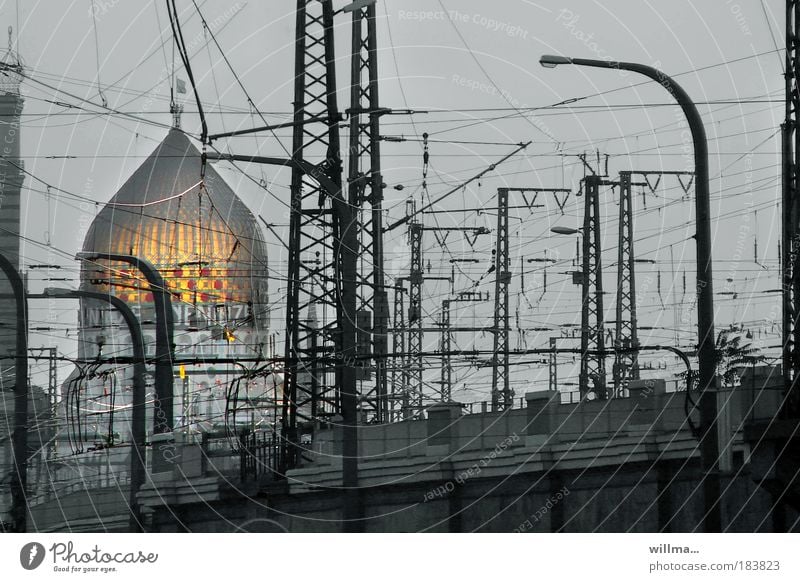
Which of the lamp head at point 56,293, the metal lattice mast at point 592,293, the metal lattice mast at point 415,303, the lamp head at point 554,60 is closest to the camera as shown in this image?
the lamp head at point 554,60

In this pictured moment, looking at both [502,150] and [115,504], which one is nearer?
[502,150]

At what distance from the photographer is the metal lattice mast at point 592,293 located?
1083 inches

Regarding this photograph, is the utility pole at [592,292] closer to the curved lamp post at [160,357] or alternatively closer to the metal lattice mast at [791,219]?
the curved lamp post at [160,357]

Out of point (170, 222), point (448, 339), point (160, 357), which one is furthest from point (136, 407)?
point (170, 222)

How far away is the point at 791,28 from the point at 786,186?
1825 millimetres

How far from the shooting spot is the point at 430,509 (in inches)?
754

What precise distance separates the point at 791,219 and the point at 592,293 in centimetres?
1335

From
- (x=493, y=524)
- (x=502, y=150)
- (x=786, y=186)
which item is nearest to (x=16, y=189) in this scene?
Answer: (x=502, y=150)

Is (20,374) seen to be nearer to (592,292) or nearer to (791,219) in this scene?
(791,219)

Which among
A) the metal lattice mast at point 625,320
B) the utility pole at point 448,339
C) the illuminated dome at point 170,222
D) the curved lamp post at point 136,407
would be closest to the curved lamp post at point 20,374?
the curved lamp post at point 136,407

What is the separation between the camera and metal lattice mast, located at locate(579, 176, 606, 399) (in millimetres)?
27500

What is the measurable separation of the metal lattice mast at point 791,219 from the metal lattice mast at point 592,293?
32.9ft

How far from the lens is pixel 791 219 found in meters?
16.2
